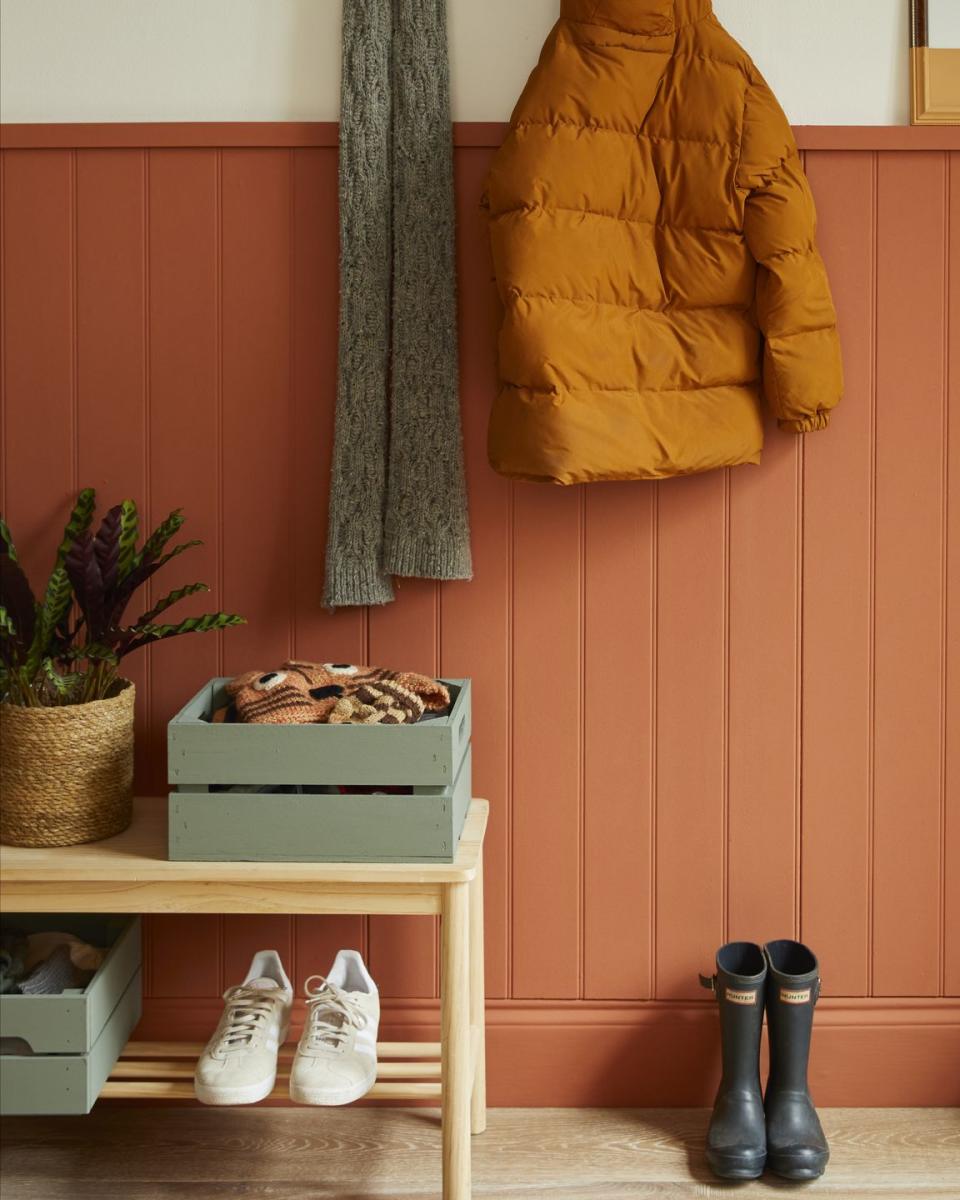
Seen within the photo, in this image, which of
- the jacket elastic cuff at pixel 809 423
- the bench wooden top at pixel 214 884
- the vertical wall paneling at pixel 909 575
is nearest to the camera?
the bench wooden top at pixel 214 884

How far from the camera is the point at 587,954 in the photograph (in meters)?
1.99

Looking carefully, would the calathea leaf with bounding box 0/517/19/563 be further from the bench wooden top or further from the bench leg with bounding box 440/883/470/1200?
the bench leg with bounding box 440/883/470/1200

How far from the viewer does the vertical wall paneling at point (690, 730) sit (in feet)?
6.42

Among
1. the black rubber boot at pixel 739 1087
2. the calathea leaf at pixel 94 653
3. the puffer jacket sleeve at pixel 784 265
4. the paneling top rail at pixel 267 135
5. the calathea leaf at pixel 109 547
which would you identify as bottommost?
the black rubber boot at pixel 739 1087

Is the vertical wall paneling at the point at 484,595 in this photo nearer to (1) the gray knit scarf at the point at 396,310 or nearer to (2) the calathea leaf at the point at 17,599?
(1) the gray knit scarf at the point at 396,310

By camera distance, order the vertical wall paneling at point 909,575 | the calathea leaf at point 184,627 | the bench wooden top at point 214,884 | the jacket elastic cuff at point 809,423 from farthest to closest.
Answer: the vertical wall paneling at point 909,575 < the jacket elastic cuff at point 809,423 < the calathea leaf at point 184,627 < the bench wooden top at point 214,884

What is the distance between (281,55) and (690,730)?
1308mm

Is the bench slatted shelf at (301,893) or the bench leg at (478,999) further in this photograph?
the bench leg at (478,999)

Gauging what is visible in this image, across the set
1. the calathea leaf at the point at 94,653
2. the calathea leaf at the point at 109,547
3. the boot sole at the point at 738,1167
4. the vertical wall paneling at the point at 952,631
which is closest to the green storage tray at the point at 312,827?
the calathea leaf at the point at 94,653

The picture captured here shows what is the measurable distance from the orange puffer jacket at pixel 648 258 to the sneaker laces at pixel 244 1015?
2.92ft

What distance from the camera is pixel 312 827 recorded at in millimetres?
1589

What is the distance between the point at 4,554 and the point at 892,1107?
1.69 m

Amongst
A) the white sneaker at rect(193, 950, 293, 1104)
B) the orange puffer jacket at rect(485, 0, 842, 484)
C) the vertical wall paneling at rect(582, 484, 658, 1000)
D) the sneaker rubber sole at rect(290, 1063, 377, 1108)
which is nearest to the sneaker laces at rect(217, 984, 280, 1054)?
the white sneaker at rect(193, 950, 293, 1104)

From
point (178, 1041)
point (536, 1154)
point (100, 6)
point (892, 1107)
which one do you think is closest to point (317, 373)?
point (100, 6)
